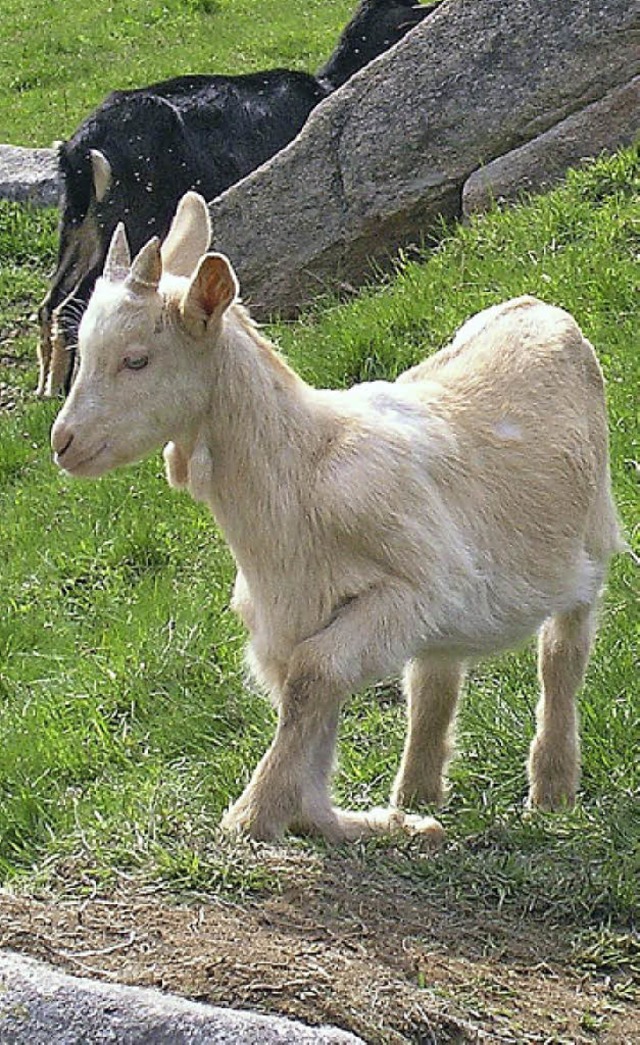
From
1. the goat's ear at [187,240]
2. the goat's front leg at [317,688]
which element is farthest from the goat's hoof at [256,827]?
the goat's ear at [187,240]

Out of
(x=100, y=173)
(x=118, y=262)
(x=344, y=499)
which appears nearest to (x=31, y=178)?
(x=100, y=173)

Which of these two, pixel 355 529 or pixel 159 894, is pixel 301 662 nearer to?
pixel 355 529

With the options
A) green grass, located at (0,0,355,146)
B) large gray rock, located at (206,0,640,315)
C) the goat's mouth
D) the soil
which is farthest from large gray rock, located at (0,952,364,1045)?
green grass, located at (0,0,355,146)

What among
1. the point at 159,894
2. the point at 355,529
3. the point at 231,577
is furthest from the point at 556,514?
the point at 231,577

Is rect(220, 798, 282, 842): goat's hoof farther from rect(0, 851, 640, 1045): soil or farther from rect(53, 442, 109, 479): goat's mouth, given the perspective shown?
rect(53, 442, 109, 479): goat's mouth

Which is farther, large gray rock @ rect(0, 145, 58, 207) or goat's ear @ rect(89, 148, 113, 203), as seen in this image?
large gray rock @ rect(0, 145, 58, 207)

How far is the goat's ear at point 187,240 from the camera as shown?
4562mm

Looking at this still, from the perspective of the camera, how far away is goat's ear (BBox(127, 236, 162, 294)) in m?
4.10

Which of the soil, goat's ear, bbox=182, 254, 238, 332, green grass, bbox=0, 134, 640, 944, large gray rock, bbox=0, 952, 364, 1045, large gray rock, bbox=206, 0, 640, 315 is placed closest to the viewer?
large gray rock, bbox=0, 952, 364, 1045

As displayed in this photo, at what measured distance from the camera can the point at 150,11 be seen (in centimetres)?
2097

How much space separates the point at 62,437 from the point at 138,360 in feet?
0.81

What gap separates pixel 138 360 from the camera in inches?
162

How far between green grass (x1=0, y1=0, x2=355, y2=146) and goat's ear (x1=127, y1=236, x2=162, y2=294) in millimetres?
13495

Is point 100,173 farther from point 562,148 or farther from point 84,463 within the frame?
point 84,463
